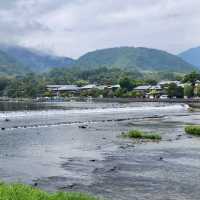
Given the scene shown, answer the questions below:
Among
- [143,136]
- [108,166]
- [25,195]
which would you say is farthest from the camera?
[143,136]

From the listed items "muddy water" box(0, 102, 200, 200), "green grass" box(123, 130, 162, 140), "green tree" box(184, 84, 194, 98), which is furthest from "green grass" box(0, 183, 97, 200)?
"green tree" box(184, 84, 194, 98)

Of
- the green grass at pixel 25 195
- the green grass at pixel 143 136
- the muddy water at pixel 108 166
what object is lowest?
the muddy water at pixel 108 166

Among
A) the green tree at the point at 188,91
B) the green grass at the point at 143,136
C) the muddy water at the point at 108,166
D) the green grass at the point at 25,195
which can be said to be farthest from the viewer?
the green tree at the point at 188,91

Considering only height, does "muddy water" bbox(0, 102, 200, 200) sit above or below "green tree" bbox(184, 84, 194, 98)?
below

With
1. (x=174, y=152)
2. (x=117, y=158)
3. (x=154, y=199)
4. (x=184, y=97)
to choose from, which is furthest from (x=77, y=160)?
(x=184, y=97)

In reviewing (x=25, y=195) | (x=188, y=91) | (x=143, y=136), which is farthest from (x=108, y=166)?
(x=188, y=91)

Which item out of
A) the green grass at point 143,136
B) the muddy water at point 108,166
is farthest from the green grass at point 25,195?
the green grass at point 143,136

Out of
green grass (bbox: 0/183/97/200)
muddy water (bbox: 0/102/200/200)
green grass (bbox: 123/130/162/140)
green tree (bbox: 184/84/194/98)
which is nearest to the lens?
green grass (bbox: 0/183/97/200)

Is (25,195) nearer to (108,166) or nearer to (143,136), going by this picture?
(108,166)

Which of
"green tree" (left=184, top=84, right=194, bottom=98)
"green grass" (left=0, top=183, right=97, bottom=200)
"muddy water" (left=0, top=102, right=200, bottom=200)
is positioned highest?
"green tree" (left=184, top=84, right=194, bottom=98)

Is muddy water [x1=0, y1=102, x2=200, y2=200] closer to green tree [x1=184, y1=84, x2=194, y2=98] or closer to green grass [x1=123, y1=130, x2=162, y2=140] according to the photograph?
green grass [x1=123, y1=130, x2=162, y2=140]

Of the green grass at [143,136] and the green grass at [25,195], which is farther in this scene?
the green grass at [143,136]

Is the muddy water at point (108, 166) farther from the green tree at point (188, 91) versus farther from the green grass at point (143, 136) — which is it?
the green tree at point (188, 91)

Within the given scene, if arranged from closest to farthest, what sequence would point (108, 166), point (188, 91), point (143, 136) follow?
point (108, 166) → point (143, 136) → point (188, 91)
